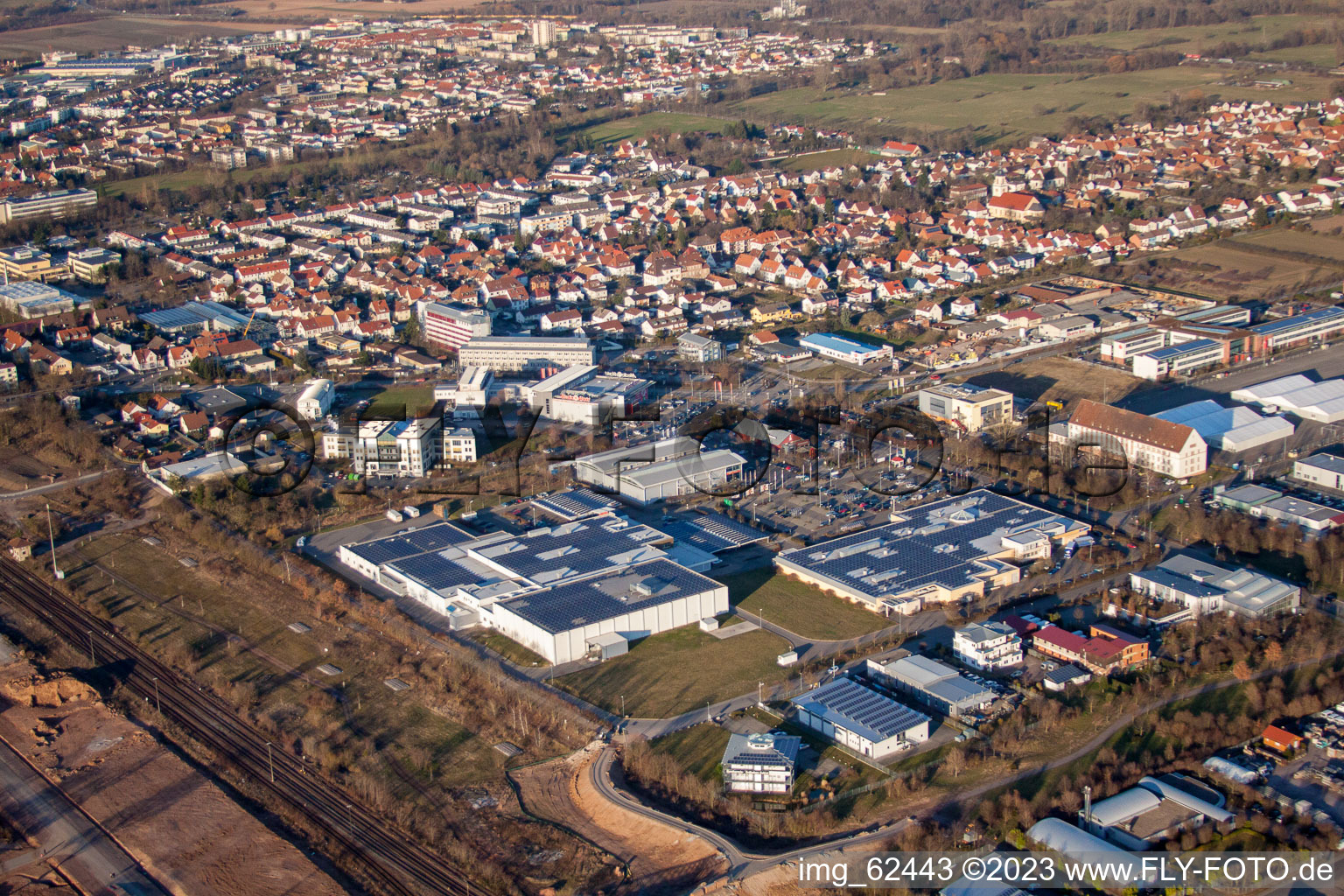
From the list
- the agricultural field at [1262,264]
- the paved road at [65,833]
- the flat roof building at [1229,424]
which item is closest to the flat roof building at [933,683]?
the paved road at [65,833]

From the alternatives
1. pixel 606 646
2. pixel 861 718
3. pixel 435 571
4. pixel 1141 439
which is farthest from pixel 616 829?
pixel 1141 439

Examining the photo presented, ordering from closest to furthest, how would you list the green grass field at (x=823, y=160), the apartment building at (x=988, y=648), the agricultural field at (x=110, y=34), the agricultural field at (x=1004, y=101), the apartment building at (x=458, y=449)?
the apartment building at (x=988, y=648), the apartment building at (x=458, y=449), the green grass field at (x=823, y=160), the agricultural field at (x=1004, y=101), the agricultural field at (x=110, y=34)

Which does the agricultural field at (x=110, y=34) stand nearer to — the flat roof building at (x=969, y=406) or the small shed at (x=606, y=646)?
the flat roof building at (x=969, y=406)

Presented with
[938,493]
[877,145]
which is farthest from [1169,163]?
[938,493]

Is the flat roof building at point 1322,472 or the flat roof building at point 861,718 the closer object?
the flat roof building at point 861,718

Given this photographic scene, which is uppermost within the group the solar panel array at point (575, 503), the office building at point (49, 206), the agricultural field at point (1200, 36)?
the agricultural field at point (1200, 36)

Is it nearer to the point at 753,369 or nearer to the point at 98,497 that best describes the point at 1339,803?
the point at 753,369

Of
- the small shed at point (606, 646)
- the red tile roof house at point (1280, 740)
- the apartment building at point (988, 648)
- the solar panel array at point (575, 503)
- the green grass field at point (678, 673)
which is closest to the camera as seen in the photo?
the red tile roof house at point (1280, 740)

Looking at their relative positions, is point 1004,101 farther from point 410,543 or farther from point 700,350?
point 410,543
